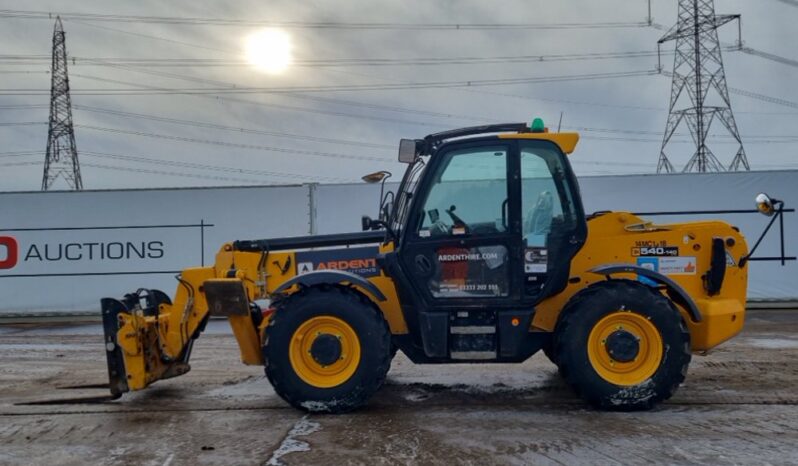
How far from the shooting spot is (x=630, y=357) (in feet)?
18.1

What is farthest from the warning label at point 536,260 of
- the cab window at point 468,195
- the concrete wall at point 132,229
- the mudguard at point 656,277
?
the concrete wall at point 132,229

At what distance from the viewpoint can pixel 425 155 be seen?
613 cm

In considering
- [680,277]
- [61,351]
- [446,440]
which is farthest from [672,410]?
[61,351]

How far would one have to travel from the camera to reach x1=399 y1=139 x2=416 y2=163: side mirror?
20.0 feet

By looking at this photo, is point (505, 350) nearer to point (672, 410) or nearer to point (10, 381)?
point (672, 410)

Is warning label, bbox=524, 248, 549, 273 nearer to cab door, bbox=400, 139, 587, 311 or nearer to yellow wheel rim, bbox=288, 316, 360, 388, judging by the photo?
cab door, bbox=400, 139, 587, 311

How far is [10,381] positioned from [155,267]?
6870mm

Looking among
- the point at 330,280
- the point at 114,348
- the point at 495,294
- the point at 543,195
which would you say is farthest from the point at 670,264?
the point at 114,348

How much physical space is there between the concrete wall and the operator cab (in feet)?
28.4

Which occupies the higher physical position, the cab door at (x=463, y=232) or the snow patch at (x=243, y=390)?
the cab door at (x=463, y=232)

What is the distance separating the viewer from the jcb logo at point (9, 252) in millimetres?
14555

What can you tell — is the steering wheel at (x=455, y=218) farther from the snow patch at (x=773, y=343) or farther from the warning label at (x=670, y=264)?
the snow patch at (x=773, y=343)

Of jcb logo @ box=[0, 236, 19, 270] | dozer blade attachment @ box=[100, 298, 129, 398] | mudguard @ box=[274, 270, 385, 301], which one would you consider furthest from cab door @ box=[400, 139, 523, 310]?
jcb logo @ box=[0, 236, 19, 270]

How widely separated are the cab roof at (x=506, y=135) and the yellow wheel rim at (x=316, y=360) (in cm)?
164
